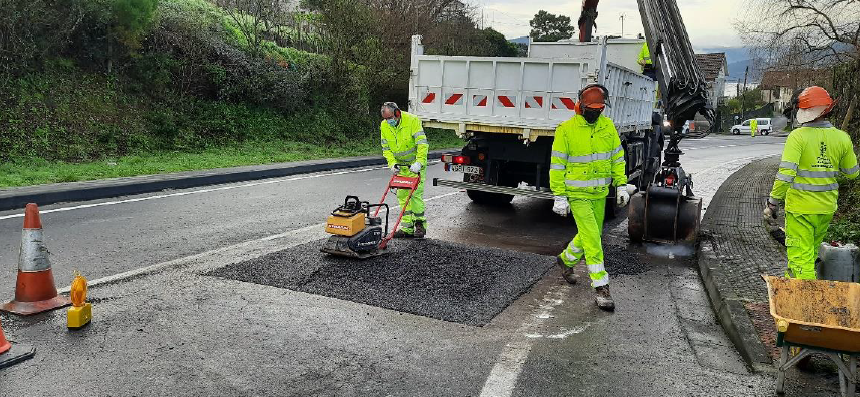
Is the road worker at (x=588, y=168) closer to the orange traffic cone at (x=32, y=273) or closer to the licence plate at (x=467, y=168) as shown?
the licence plate at (x=467, y=168)

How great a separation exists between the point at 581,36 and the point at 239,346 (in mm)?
9720

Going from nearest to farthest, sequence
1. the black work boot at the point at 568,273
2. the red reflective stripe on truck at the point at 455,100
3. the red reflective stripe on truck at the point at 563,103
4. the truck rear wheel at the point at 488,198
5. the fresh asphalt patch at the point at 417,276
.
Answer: the fresh asphalt patch at the point at 417,276, the black work boot at the point at 568,273, the red reflective stripe on truck at the point at 563,103, the red reflective stripe on truck at the point at 455,100, the truck rear wheel at the point at 488,198

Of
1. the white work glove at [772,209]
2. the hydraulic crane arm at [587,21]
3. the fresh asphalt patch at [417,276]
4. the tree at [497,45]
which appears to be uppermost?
the tree at [497,45]

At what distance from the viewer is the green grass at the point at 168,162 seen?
35.9 ft

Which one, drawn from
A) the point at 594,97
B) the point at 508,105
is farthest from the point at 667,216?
the point at 594,97

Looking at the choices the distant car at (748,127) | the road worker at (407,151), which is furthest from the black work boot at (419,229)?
the distant car at (748,127)

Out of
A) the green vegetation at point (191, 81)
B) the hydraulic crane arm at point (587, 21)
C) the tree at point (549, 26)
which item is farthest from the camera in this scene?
the tree at point (549, 26)

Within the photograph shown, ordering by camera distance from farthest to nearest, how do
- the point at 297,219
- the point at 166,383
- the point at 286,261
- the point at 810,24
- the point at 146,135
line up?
1. the point at 810,24
2. the point at 146,135
3. the point at 297,219
4. the point at 286,261
5. the point at 166,383

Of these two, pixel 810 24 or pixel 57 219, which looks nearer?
pixel 57 219

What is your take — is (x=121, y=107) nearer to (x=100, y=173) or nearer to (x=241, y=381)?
(x=100, y=173)

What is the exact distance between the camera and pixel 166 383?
12.1ft

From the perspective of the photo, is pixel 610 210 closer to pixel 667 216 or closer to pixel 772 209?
pixel 667 216

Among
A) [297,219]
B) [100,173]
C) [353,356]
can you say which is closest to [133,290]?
[353,356]

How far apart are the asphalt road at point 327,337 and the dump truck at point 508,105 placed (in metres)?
1.71
